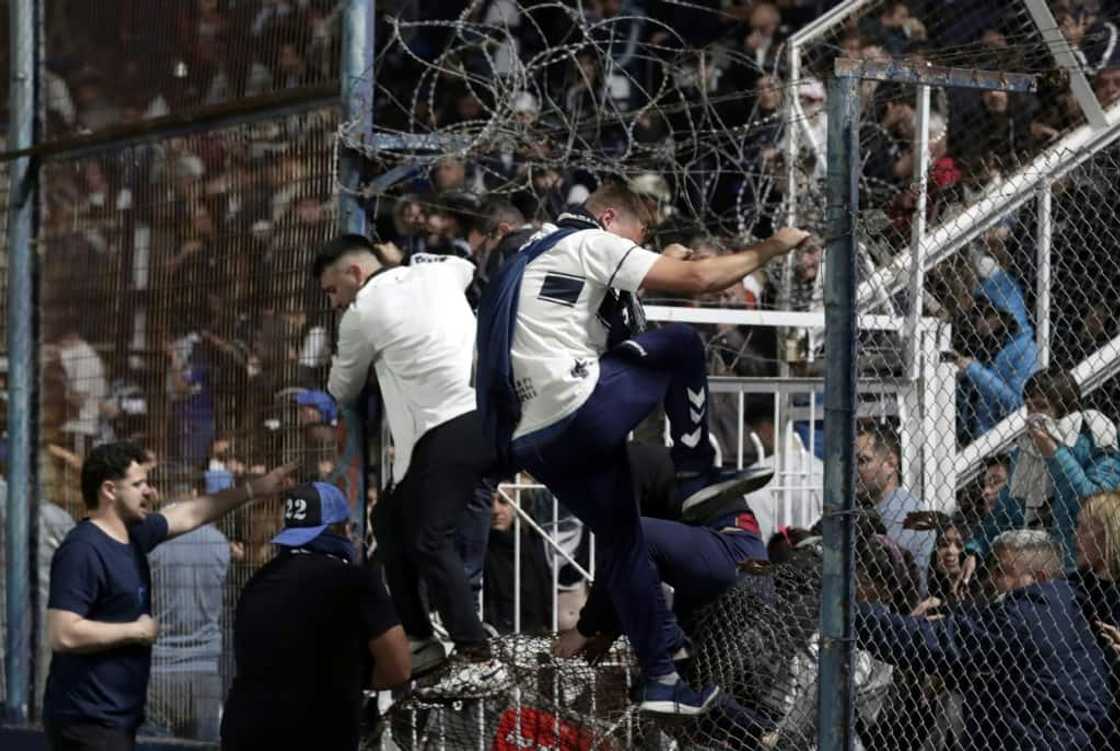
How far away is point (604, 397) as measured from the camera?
24.3 ft

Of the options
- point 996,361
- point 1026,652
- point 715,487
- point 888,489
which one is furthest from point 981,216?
point 1026,652

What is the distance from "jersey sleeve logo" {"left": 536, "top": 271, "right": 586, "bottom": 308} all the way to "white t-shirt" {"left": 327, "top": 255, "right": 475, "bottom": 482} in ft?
4.11

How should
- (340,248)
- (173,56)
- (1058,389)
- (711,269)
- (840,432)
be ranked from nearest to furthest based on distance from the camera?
(840,432), (711,269), (1058,389), (340,248), (173,56)

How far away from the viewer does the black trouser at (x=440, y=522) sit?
840 cm

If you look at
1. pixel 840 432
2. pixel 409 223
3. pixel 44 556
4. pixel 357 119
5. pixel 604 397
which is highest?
pixel 357 119

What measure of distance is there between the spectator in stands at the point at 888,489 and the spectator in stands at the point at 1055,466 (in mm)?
284

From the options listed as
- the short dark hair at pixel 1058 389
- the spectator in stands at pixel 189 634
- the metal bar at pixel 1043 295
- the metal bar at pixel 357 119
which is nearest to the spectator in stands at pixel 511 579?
the metal bar at pixel 357 119

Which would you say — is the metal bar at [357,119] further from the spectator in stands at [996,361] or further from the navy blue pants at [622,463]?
the spectator in stands at [996,361]

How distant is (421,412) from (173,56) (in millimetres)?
2884

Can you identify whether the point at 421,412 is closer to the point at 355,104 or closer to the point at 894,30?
the point at 355,104

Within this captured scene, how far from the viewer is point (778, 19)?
45.2 feet

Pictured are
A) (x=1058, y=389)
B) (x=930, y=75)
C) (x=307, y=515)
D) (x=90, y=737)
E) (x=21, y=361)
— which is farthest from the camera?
(x=21, y=361)

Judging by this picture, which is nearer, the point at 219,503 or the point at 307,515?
the point at 307,515

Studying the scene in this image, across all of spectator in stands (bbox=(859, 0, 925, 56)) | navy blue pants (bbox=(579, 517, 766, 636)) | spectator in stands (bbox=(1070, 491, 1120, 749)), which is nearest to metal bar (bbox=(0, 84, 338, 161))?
navy blue pants (bbox=(579, 517, 766, 636))
